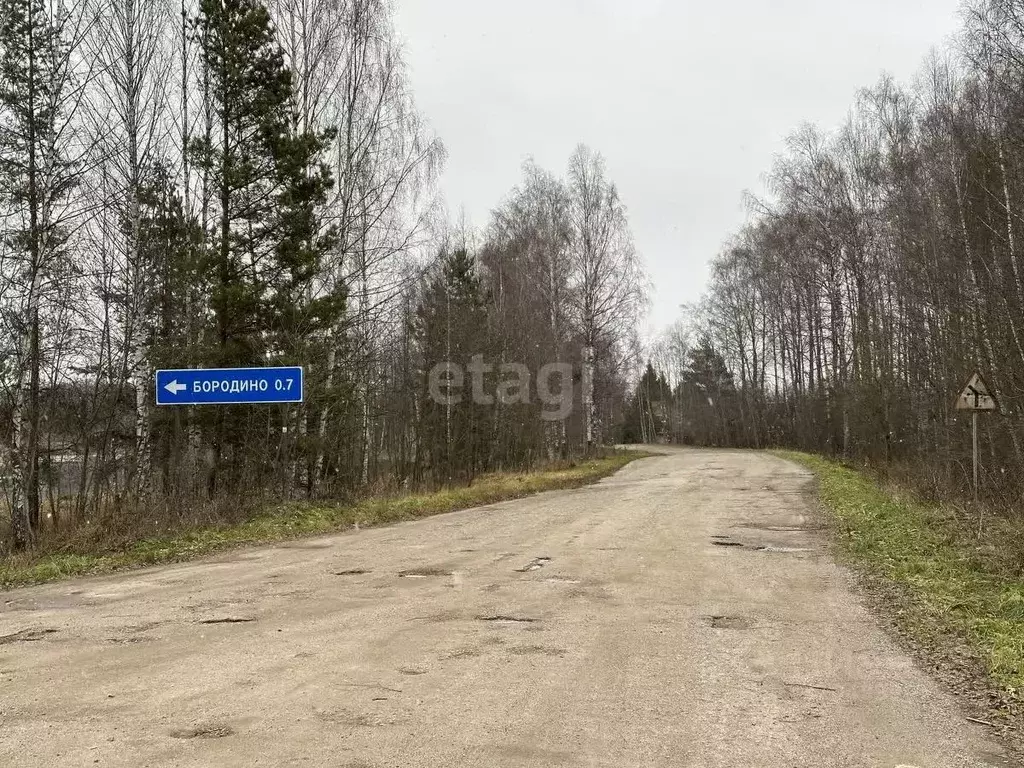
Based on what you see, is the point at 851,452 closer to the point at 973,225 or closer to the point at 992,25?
the point at 973,225

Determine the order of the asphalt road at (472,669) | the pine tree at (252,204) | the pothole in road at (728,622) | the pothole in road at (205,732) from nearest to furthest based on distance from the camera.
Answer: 1. the asphalt road at (472,669)
2. the pothole in road at (205,732)
3. the pothole in road at (728,622)
4. the pine tree at (252,204)

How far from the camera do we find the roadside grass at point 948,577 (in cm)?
555

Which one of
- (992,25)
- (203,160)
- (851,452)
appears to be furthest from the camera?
(851,452)

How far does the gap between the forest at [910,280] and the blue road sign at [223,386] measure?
1189cm

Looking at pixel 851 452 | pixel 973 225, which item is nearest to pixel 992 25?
pixel 973 225

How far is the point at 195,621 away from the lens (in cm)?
653

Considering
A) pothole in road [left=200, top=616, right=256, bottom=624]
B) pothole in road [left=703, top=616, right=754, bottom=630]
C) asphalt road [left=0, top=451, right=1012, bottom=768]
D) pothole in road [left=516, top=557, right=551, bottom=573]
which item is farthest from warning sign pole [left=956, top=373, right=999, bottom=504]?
pothole in road [left=200, top=616, right=256, bottom=624]

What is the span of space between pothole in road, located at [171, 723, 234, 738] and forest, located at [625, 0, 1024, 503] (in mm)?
12460

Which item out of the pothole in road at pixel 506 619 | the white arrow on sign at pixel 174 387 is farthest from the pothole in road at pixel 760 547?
the white arrow on sign at pixel 174 387

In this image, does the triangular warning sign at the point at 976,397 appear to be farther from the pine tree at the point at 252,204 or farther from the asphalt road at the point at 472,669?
the pine tree at the point at 252,204

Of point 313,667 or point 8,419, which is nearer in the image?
point 313,667

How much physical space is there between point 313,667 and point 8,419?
31.2ft

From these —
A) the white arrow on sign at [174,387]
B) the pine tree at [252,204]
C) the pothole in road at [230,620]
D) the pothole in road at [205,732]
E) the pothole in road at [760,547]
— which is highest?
the pine tree at [252,204]

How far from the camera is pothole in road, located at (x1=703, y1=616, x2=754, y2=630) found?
6.27 meters
